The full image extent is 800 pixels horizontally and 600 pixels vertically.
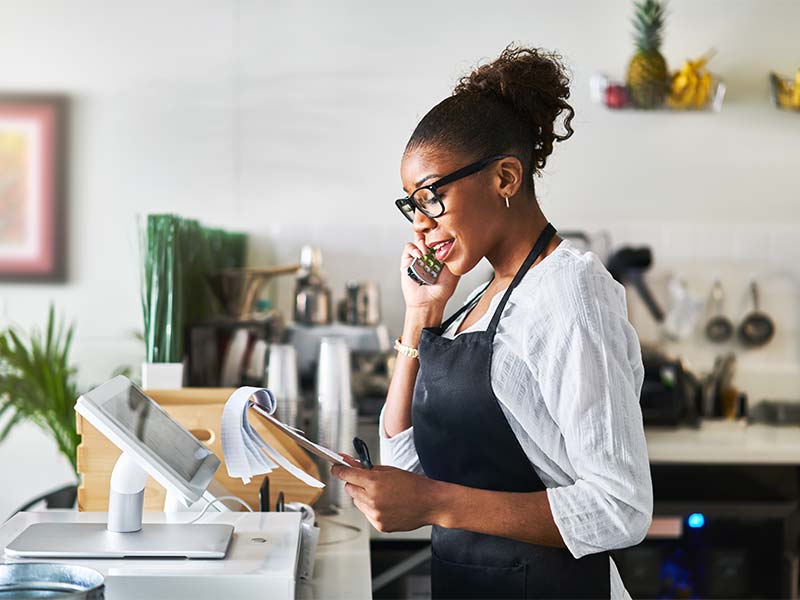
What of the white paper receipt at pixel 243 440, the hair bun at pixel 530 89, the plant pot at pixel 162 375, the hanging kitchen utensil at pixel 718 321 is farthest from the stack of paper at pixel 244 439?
the hanging kitchen utensil at pixel 718 321

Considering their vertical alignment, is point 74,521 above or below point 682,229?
below

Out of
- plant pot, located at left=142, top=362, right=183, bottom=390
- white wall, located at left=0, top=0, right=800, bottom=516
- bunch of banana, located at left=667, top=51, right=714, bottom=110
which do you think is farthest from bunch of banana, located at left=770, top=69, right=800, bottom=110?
plant pot, located at left=142, top=362, right=183, bottom=390

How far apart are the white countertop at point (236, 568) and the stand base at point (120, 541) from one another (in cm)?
A: 1

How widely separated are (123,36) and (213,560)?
2.78 metres

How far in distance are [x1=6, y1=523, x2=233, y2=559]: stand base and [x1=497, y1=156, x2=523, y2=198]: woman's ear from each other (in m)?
0.67

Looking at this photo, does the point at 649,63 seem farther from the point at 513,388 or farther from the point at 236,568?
the point at 236,568

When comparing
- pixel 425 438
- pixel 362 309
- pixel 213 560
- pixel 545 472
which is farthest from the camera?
pixel 362 309

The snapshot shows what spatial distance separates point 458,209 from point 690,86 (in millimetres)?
2399

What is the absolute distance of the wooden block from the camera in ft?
6.73

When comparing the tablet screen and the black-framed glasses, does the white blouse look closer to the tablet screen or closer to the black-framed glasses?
the black-framed glasses

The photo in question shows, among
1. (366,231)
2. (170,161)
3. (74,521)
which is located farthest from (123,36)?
(74,521)

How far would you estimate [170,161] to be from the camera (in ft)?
12.7

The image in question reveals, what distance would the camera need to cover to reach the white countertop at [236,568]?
141 centimetres

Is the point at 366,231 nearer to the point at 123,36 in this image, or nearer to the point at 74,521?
the point at 123,36
